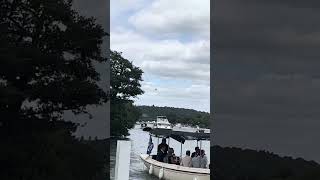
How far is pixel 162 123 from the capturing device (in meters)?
24.1

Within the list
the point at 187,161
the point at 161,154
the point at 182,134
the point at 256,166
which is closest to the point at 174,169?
the point at 187,161

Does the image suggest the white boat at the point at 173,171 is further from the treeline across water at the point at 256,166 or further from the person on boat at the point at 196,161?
the treeline across water at the point at 256,166

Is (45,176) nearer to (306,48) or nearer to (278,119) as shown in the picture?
(278,119)

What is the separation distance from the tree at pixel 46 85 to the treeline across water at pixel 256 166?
2.20 metres

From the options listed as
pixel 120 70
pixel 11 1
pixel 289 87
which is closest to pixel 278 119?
pixel 289 87

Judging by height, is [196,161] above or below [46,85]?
below

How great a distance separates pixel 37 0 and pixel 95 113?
219 cm

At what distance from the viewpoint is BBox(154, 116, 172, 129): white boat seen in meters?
23.9

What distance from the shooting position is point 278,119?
10.9 m

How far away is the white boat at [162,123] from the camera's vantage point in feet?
78.4

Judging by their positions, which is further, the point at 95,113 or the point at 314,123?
the point at 95,113

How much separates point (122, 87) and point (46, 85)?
7769 millimetres

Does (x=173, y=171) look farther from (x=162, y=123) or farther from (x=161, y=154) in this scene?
(x=162, y=123)

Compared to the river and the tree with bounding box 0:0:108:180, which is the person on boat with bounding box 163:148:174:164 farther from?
the tree with bounding box 0:0:108:180
